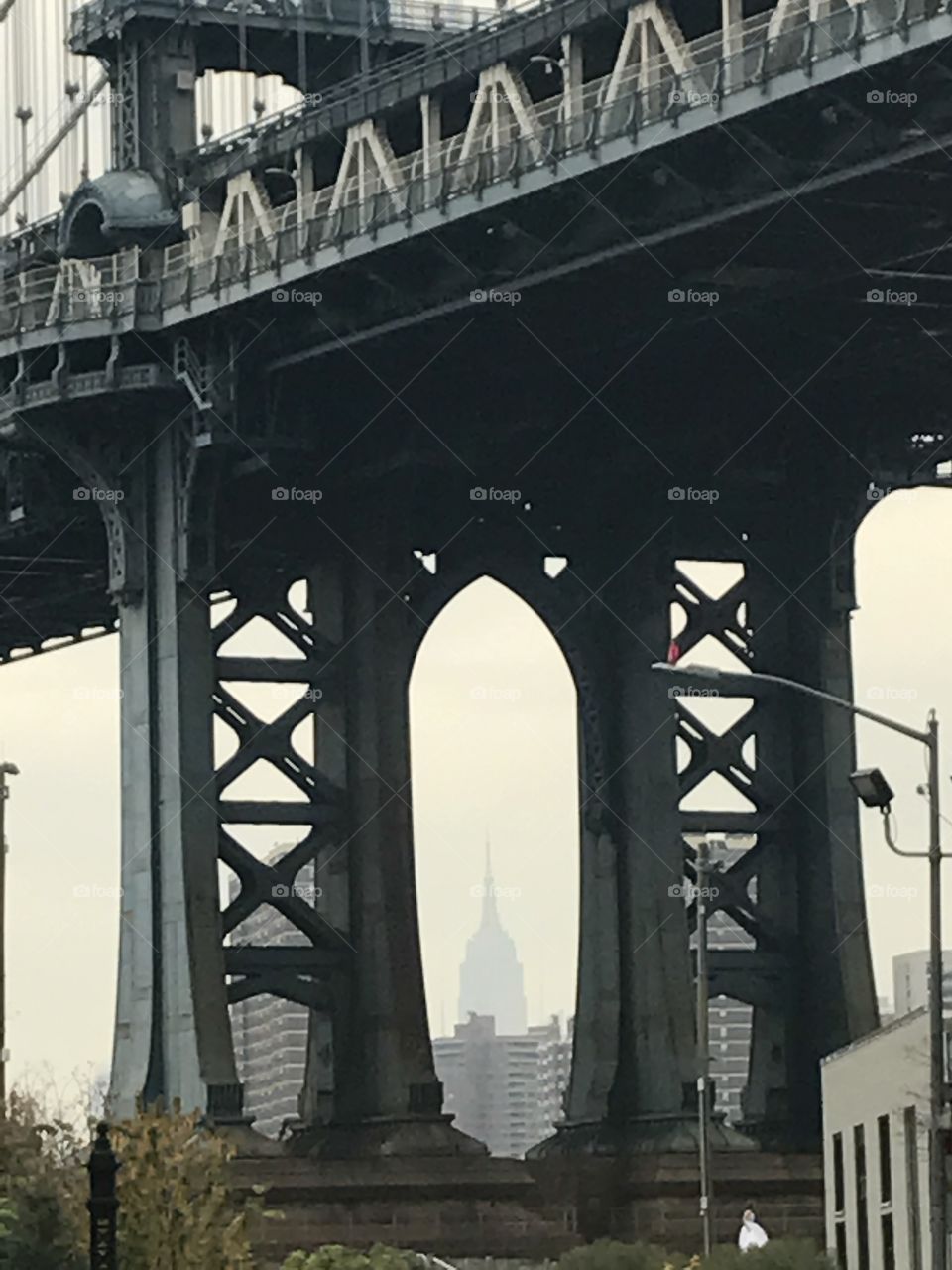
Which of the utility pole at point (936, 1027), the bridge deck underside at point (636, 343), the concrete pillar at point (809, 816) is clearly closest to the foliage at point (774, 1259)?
the utility pole at point (936, 1027)

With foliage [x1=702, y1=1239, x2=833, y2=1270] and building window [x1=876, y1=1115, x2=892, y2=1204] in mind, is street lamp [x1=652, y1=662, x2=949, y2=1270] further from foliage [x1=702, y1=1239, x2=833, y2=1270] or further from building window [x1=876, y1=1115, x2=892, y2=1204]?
building window [x1=876, y1=1115, x2=892, y2=1204]

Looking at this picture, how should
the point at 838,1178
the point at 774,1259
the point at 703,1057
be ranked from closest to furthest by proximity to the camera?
the point at 774,1259 → the point at 838,1178 → the point at 703,1057

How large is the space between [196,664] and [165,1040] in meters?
7.30

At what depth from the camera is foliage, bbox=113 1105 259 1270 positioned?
52750 millimetres

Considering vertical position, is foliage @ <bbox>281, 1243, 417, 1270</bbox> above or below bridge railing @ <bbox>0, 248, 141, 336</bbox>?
below

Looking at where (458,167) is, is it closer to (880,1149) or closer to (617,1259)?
(880,1149)

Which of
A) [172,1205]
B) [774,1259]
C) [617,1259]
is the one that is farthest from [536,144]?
[774,1259]

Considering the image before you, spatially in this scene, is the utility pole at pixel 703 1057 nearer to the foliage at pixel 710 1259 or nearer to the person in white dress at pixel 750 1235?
the foliage at pixel 710 1259

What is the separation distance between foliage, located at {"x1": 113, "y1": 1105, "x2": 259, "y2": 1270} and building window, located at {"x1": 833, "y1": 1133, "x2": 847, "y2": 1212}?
44.1 ft

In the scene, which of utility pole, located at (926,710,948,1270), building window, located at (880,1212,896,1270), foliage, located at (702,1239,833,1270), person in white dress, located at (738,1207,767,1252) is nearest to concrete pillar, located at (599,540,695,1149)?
person in white dress, located at (738,1207,767,1252)

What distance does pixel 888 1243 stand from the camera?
61062 millimetres

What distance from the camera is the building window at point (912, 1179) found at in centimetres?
5853

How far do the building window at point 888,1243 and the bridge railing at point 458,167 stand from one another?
16538mm

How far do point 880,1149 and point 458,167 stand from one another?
17863mm
